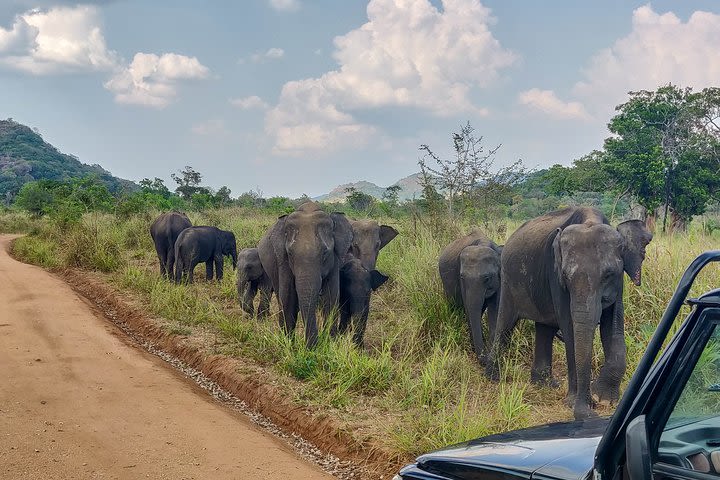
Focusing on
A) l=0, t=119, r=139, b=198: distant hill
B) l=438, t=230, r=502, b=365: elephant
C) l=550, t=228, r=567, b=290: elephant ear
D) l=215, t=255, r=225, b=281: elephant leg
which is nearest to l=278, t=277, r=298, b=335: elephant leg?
l=438, t=230, r=502, b=365: elephant

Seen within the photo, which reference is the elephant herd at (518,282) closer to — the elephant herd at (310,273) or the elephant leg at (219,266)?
the elephant herd at (310,273)

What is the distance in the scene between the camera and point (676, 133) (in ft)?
67.1

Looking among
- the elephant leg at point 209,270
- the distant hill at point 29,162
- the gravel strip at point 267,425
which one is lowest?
the gravel strip at point 267,425

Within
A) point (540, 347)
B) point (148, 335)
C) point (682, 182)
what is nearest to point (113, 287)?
point (148, 335)

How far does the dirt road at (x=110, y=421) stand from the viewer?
5.18 m

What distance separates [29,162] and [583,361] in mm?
75239

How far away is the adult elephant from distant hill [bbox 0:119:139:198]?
58.1m

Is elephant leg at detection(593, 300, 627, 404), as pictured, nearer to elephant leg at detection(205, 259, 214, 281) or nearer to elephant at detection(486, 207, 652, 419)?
elephant at detection(486, 207, 652, 419)

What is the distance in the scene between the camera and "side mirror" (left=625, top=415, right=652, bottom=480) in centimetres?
167

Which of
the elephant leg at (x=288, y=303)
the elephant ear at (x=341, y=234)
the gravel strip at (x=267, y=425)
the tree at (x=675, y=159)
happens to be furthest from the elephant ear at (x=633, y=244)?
the tree at (x=675, y=159)

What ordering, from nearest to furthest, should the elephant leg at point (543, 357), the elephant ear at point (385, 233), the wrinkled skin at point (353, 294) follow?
the elephant leg at point (543, 357) → the wrinkled skin at point (353, 294) → the elephant ear at point (385, 233)

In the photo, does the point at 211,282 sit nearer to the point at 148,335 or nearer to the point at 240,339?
the point at 148,335

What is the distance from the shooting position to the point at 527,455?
7.87 ft

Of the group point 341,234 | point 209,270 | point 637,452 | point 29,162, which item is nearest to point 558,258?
point 341,234
